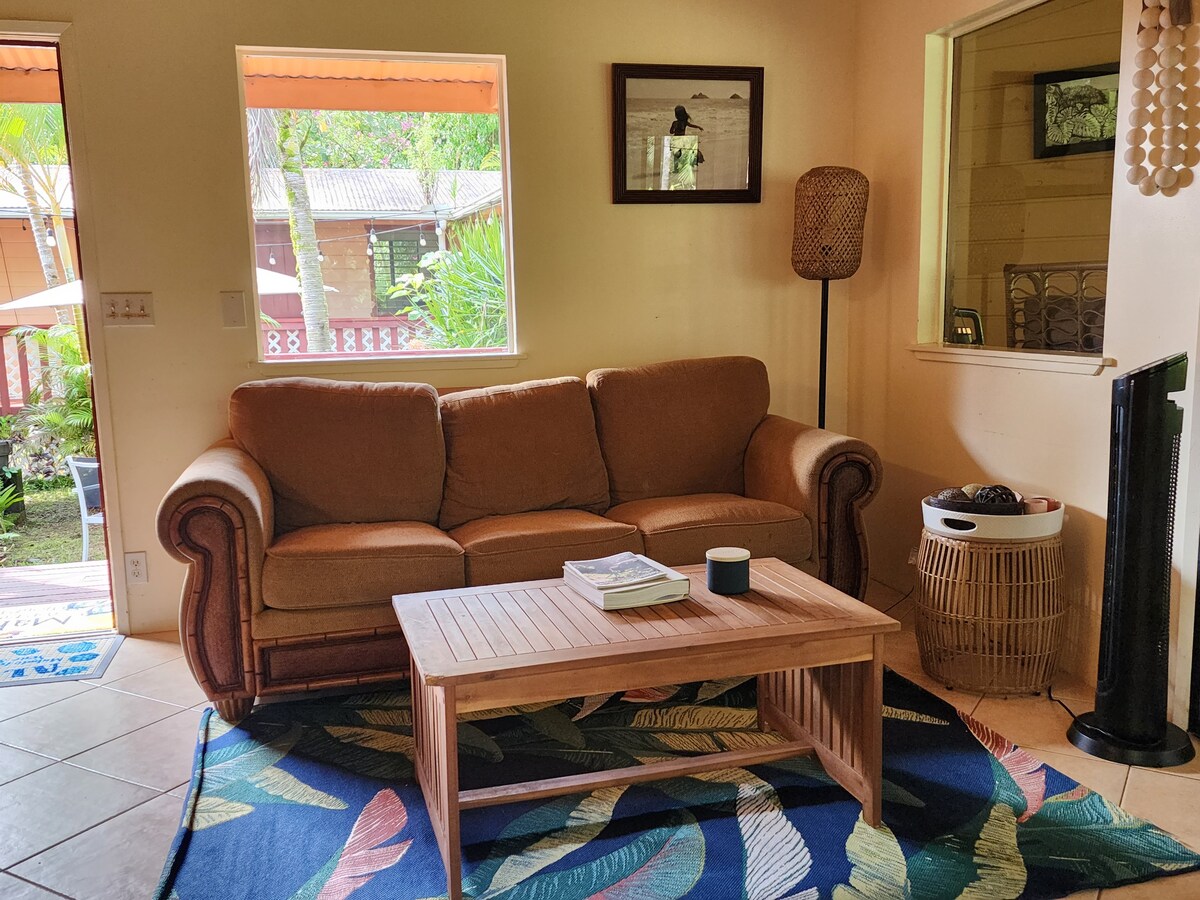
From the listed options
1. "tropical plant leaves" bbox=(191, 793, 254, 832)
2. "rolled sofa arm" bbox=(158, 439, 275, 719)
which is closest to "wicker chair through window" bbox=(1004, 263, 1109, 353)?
"rolled sofa arm" bbox=(158, 439, 275, 719)

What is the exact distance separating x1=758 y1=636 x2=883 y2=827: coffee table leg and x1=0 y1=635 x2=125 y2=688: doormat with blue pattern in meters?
2.12

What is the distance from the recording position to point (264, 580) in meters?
2.63

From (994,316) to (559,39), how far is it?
1.86m

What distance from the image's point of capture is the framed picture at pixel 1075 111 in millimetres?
2744

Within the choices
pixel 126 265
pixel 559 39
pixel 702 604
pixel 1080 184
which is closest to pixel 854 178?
pixel 1080 184

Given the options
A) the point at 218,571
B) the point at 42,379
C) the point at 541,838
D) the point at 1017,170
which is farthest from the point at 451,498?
the point at 42,379

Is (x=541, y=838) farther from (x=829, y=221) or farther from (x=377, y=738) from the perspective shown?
(x=829, y=221)

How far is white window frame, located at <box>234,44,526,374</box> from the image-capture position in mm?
3371

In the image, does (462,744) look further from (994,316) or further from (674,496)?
(994,316)

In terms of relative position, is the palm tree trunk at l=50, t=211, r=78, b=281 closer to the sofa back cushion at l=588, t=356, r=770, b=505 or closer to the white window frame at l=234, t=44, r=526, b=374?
the white window frame at l=234, t=44, r=526, b=374

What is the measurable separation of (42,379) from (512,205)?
3603mm

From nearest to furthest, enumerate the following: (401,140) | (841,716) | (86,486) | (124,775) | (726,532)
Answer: (841,716) < (124,775) < (726,532) < (401,140) < (86,486)

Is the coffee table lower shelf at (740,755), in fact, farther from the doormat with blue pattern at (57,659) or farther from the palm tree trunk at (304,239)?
the palm tree trunk at (304,239)

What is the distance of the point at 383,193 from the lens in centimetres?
365
